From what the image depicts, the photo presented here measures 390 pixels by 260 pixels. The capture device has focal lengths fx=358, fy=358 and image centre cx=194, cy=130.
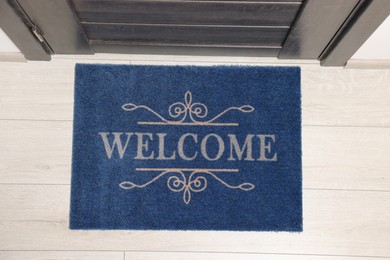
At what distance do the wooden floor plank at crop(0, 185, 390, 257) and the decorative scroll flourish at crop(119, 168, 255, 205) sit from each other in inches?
6.2

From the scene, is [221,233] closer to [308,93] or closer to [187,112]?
[187,112]

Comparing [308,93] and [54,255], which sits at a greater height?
[308,93]

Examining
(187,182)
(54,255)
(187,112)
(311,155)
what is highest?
(187,112)

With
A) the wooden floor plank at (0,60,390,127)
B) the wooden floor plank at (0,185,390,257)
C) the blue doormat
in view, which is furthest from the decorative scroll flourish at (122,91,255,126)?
the wooden floor plank at (0,185,390,257)

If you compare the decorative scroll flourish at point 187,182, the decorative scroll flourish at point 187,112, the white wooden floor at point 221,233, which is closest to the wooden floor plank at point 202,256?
the white wooden floor at point 221,233

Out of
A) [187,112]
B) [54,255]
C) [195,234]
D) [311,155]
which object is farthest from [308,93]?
[54,255]

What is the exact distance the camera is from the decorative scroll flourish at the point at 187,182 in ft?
4.29

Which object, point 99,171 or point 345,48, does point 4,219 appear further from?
point 345,48

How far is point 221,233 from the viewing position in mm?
1301

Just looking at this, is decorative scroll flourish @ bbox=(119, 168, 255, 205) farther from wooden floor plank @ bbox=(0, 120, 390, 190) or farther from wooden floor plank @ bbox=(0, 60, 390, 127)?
wooden floor plank @ bbox=(0, 60, 390, 127)

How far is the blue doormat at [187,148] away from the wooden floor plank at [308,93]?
0.15 ft

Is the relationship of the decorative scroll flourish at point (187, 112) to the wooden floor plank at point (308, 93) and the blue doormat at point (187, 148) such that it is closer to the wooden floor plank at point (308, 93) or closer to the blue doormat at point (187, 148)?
the blue doormat at point (187, 148)

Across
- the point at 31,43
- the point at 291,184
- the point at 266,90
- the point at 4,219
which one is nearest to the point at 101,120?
the point at 31,43

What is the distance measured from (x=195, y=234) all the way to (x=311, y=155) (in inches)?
20.5
